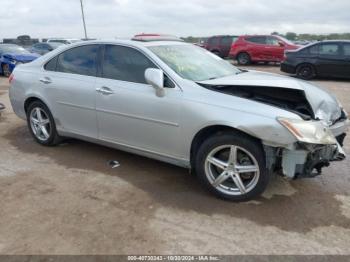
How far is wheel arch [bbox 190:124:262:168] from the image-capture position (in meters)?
3.60

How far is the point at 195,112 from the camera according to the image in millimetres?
3746

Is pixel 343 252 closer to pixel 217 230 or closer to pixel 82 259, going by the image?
pixel 217 230

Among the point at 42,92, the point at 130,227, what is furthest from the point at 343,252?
the point at 42,92

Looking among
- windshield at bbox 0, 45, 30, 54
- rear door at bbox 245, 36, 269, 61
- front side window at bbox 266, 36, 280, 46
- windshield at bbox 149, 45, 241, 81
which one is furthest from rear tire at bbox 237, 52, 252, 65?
windshield at bbox 149, 45, 241, 81

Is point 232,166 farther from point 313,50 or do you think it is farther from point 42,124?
point 313,50

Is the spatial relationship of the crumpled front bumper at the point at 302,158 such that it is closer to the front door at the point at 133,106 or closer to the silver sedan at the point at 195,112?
the silver sedan at the point at 195,112

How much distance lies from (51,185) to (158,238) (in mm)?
1670

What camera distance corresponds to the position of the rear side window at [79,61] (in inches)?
187

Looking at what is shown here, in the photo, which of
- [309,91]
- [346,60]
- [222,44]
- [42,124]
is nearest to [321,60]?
[346,60]

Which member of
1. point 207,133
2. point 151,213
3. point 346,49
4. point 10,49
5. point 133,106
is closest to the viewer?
point 151,213

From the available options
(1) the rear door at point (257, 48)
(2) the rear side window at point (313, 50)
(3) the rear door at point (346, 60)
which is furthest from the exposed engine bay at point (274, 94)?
(1) the rear door at point (257, 48)

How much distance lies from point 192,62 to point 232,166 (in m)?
1.44

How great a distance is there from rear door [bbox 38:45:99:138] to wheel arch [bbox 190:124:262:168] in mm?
1458

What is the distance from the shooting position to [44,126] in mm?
5477
